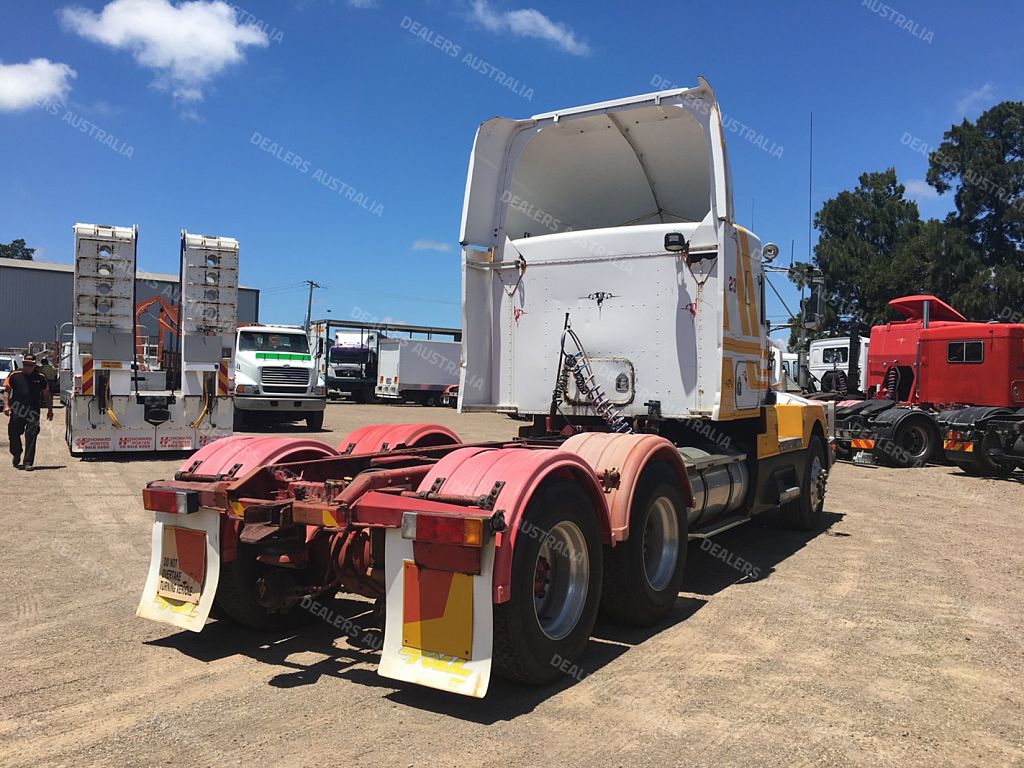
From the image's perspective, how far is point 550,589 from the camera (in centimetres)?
449

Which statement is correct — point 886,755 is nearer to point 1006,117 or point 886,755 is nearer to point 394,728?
point 394,728

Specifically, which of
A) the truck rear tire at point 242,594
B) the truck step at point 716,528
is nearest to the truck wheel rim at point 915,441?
the truck step at point 716,528

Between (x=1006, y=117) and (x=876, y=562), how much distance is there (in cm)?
3904

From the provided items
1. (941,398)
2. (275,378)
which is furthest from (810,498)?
(275,378)

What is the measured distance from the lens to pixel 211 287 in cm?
1344

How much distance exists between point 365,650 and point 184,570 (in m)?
1.16

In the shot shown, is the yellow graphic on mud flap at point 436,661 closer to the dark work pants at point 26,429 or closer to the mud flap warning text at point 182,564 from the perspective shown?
the mud flap warning text at point 182,564

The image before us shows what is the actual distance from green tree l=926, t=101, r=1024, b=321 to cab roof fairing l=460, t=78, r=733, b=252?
33758 millimetres

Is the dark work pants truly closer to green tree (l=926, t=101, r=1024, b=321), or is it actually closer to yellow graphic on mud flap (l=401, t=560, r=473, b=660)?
yellow graphic on mud flap (l=401, t=560, r=473, b=660)

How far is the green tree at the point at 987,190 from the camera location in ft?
120

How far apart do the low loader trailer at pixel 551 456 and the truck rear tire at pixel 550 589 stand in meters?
0.01

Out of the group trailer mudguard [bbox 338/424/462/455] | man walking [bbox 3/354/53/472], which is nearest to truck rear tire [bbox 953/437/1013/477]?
trailer mudguard [bbox 338/424/462/455]

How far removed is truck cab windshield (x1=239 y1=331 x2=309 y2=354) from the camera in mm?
20453

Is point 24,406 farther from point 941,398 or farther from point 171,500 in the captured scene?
point 941,398
